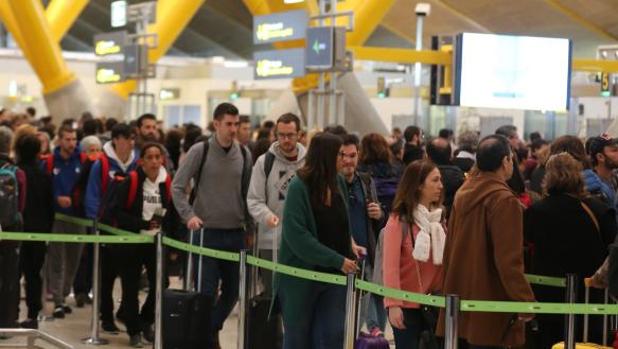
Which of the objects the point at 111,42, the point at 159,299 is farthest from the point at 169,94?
the point at 159,299

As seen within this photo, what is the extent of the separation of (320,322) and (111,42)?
20.7m

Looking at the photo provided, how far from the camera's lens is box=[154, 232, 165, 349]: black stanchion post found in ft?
28.1

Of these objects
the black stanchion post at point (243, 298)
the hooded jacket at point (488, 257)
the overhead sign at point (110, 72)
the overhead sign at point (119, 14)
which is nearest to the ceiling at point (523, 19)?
the overhead sign at point (119, 14)

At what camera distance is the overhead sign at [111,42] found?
2638 cm

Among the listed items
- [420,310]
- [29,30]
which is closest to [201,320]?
[420,310]

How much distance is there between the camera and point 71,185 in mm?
11359

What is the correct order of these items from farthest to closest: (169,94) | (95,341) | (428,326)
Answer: (169,94) < (95,341) < (428,326)

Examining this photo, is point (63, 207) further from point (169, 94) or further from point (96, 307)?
point (169, 94)

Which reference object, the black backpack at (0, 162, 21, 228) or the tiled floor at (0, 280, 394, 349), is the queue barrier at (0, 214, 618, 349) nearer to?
the black backpack at (0, 162, 21, 228)

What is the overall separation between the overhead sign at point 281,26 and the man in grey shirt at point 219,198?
951 centimetres

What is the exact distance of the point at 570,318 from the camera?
628 centimetres

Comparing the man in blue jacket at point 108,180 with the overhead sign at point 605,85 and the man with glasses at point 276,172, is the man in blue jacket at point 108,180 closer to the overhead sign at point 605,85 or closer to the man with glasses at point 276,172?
the man with glasses at point 276,172

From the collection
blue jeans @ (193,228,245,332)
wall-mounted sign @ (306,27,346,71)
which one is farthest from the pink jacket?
wall-mounted sign @ (306,27,346,71)

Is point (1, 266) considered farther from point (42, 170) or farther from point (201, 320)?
point (201, 320)
